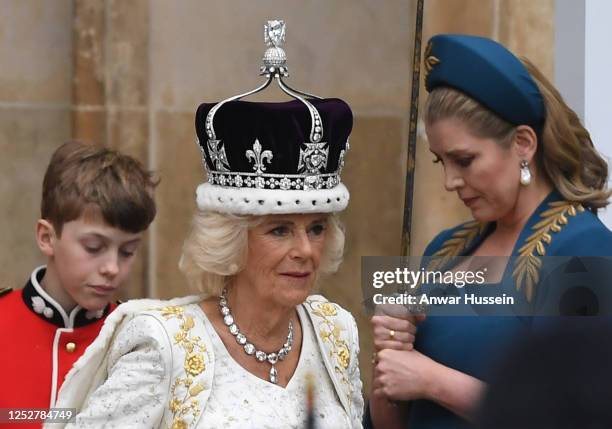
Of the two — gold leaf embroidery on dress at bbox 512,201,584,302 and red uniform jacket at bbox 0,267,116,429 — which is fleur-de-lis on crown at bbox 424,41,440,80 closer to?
gold leaf embroidery on dress at bbox 512,201,584,302

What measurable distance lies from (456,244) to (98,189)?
0.96 m

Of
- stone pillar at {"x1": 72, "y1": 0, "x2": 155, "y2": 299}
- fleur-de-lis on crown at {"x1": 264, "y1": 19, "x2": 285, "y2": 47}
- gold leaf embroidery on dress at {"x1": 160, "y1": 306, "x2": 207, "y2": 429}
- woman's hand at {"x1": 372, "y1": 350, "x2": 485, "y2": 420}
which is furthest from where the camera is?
stone pillar at {"x1": 72, "y1": 0, "x2": 155, "y2": 299}

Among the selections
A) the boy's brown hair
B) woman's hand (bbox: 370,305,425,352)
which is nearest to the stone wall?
the boy's brown hair

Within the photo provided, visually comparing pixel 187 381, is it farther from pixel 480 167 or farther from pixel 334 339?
pixel 480 167

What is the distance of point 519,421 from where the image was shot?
0.73m

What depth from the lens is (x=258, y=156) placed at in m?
2.52

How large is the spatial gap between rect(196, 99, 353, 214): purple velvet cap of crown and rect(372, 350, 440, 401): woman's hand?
0.36 m

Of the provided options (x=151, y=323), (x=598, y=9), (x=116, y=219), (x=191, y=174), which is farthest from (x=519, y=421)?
(x=191, y=174)

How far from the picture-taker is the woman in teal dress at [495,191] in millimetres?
2488

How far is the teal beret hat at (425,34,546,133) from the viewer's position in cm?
256

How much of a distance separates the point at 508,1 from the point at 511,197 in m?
1.93

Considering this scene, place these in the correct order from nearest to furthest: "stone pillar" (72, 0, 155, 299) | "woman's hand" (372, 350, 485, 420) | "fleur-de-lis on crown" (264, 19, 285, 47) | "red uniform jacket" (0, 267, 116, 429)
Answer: "woman's hand" (372, 350, 485, 420) → "fleur-de-lis on crown" (264, 19, 285, 47) → "red uniform jacket" (0, 267, 116, 429) → "stone pillar" (72, 0, 155, 299)

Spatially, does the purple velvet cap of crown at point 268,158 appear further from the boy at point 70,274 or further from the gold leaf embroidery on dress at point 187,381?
the boy at point 70,274

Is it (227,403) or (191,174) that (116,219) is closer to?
(227,403)
